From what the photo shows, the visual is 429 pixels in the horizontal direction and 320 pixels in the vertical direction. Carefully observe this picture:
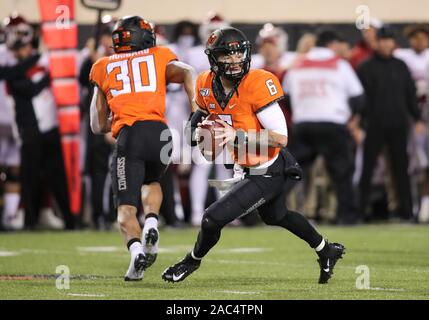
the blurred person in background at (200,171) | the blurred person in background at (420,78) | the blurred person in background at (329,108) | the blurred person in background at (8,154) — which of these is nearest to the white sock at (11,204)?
the blurred person in background at (8,154)

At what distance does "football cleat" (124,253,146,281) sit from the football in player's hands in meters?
0.78

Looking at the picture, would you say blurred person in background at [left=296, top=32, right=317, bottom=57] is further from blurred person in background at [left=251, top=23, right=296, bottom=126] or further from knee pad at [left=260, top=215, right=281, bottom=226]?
knee pad at [left=260, top=215, right=281, bottom=226]

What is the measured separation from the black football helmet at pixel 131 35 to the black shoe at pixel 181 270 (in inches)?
64.9

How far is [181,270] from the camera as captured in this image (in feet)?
25.5

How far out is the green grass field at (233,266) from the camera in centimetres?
736

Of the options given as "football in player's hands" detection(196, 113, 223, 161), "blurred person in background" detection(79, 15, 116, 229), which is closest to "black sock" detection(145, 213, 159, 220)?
"football in player's hands" detection(196, 113, 223, 161)

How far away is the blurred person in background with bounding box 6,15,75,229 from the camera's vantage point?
13156 millimetres

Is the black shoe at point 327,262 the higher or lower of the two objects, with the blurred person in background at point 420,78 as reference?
Answer: higher

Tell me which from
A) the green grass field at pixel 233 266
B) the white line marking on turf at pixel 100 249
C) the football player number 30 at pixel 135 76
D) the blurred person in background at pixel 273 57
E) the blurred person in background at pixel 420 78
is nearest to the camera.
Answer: the green grass field at pixel 233 266

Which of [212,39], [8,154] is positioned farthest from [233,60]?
[8,154]

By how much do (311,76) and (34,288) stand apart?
6.42 m

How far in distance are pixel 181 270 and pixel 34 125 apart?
19.1 ft

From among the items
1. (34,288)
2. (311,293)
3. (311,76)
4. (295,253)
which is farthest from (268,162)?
(311,76)

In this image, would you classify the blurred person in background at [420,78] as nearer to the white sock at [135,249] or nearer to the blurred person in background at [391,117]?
the blurred person in background at [391,117]
